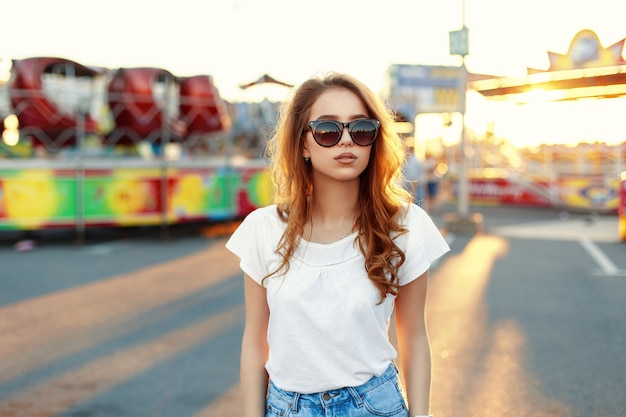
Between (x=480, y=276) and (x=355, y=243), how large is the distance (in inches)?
293

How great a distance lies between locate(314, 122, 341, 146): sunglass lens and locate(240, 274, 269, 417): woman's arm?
429 millimetres

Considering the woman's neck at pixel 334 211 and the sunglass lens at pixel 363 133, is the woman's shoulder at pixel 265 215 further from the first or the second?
the sunglass lens at pixel 363 133

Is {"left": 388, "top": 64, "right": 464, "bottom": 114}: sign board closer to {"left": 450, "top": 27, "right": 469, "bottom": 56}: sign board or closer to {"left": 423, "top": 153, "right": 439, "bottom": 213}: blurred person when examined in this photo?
{"left": 423, "top": 153, "right": 439, "bottom": 213}: blurred person

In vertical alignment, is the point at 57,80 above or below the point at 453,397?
above

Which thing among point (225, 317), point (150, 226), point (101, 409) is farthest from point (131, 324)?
point (150, 226)

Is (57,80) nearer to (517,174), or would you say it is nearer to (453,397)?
(453,397)

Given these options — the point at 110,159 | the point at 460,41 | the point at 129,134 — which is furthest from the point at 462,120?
the point at 110,159

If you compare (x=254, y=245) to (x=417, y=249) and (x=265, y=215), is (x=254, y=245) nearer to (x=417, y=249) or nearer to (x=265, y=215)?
(x=265, y=215)

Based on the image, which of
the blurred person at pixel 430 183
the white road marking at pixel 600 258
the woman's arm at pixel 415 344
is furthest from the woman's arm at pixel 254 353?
the blurred person at pixel 430 183

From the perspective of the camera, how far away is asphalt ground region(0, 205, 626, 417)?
14.1 ft

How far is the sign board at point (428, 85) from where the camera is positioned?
40.6 meters

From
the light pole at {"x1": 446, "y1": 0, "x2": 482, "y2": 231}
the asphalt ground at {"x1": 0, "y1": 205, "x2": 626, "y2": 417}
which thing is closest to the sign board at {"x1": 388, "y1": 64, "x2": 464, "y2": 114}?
the light pole at {"x1": 446, "y1": 0, "x2": 482, "y2": 231}

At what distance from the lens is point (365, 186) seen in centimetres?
195

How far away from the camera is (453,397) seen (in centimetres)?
432
